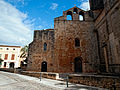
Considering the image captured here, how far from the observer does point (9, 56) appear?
96.5 ft

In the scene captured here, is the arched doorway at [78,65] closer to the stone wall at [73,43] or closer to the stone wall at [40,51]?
the stone wall at [73,43]

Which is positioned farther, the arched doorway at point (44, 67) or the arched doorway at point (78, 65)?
the arched doorway at point (44, 67)

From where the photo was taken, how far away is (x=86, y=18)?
1426 centimetres

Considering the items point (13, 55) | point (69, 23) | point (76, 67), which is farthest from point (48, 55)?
point (13, 55)

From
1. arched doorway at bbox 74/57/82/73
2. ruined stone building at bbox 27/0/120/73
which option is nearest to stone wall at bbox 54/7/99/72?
ruined stone building at bbox 27/0/120/73

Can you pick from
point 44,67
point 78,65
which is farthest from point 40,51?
point 78,65

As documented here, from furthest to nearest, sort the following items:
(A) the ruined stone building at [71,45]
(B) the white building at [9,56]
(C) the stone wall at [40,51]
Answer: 1. (B) the white building at [9,56]
2. (C) the stone wall at [40,51]
3. (A) the ruined stone building at [71,45]

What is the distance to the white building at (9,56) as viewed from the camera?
1137 inches

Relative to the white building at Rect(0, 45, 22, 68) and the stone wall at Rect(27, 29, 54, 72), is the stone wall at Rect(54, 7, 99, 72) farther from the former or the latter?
the white building at Rect(0, 45, 22, 68)

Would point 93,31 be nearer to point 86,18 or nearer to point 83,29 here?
point 83,29

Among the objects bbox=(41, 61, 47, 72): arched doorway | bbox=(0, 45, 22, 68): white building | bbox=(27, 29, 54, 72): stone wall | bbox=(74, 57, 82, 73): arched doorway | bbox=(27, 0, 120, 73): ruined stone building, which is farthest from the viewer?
bbox=(0, 45, 22, 68): white building

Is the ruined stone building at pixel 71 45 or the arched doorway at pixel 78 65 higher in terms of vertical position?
the ruined stone building at pixel 71 45

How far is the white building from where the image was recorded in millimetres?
28891

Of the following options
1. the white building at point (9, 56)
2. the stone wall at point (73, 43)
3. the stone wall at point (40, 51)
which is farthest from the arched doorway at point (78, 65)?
the white building at point (9, 56)
